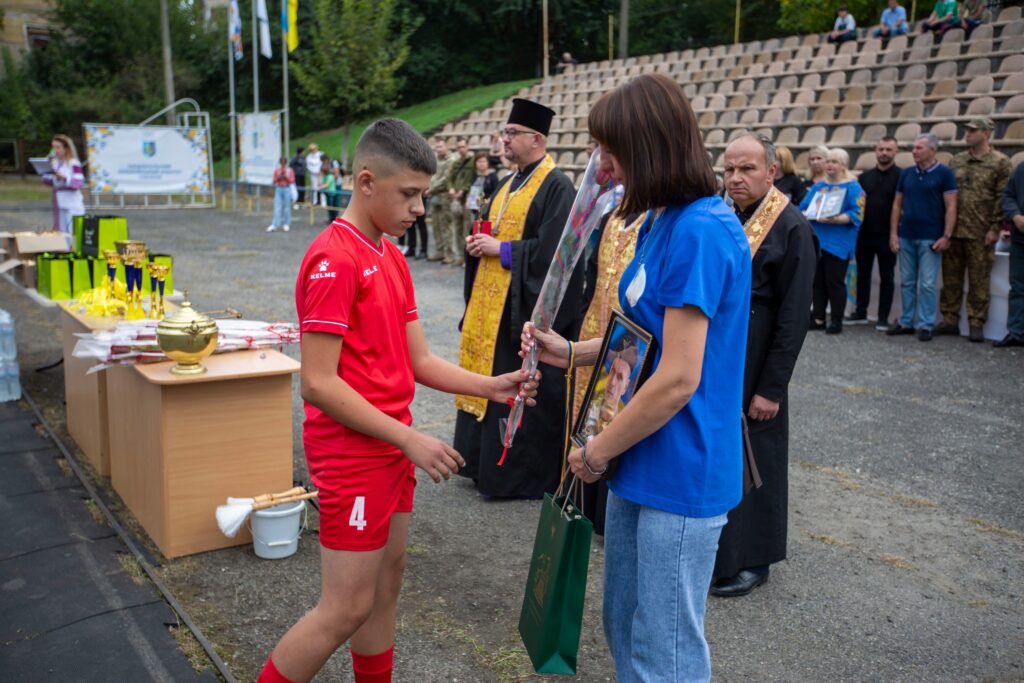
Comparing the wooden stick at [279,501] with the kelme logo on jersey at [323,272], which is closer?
the kelme logo on jersey at [323,272]

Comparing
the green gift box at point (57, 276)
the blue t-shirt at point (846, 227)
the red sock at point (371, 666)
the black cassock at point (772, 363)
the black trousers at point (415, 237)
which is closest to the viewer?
the red sock at point (371, 666)

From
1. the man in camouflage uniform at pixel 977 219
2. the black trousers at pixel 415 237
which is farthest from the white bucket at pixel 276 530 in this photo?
the black trousers at pixel 415 237

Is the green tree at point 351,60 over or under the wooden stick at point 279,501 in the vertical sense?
over

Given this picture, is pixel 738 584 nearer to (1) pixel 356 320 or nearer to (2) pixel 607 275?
(2) pixel 607 275

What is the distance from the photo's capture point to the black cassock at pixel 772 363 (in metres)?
3.59

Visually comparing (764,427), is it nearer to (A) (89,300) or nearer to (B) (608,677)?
(B) (608,677)

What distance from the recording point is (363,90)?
27234mm

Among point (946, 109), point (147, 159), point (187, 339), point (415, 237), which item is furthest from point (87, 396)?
point (147, 159)

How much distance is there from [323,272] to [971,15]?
18.9m

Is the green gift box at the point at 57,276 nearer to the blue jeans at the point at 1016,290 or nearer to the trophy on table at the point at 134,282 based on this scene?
the trophy on table at the point at 134,282

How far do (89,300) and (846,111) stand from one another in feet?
43.7

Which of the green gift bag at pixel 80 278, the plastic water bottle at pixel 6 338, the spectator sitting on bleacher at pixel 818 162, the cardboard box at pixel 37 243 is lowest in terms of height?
the plastic water bottle at pixel 6 338

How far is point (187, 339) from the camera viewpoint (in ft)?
12.5

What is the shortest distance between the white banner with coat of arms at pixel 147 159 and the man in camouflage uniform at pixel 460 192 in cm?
1219
